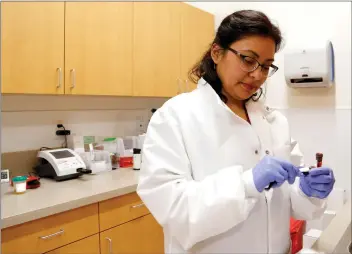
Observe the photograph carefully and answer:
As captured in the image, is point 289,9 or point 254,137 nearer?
point 254,137

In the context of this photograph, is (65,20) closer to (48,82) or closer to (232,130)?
(48,82)

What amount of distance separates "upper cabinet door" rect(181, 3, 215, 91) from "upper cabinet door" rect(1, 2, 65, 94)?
1093mm

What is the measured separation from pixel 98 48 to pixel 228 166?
57.7 inches

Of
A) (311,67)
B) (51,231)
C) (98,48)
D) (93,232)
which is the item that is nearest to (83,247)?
(93,232)

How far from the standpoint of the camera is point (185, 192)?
888 millimetres

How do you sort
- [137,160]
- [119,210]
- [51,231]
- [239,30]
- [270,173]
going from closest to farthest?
1. [270,173]
2. [239,30]
3. [51,231]
4. [119,210]
5. [137,160]

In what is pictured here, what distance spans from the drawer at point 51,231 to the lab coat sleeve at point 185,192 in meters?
0.70

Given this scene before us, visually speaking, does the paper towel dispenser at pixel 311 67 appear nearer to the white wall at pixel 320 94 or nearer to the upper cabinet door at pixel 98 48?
the white wall at pixel 320 94

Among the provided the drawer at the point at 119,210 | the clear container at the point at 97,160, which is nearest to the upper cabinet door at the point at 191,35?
the clear container at the point at 97,160

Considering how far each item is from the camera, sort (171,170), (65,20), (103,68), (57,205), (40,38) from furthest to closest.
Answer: (103,68), (65,20), (40,38), (57,205), (171,170)

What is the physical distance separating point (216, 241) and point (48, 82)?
139cm

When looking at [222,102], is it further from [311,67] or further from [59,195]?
[311,67]

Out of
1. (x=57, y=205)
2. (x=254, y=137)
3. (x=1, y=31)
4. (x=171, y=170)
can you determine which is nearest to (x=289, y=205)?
(x=254, y=137)

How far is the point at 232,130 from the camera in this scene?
105 centimetres
